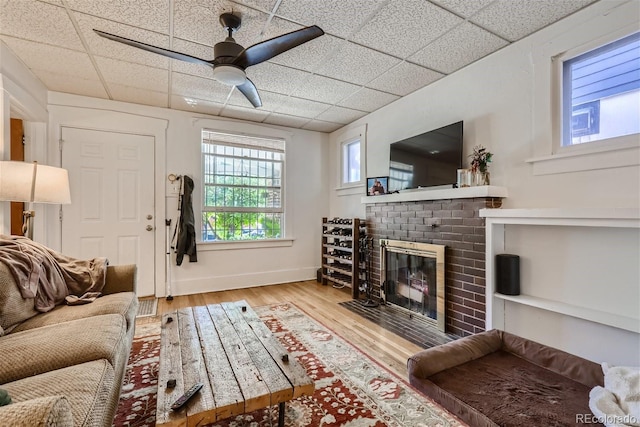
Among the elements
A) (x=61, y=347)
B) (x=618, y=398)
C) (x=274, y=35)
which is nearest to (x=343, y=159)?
(x=274, y=35)

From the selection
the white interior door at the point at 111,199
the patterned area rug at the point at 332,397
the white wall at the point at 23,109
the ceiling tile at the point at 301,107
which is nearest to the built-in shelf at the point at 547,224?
the patterned area rug at the point at 332,397

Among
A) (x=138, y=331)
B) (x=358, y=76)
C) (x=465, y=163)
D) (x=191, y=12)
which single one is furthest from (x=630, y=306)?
(x=138, y=331)

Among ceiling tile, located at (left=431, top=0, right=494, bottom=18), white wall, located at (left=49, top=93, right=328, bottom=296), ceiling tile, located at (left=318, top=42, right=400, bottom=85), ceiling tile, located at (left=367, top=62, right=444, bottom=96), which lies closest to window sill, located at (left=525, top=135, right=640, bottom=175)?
ceiling tile, located at (left=431, top=0, right=494, bottom=18)

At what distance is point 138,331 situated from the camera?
272 centimetres

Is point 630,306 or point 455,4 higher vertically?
point 455,4

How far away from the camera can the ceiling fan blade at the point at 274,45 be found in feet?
5.82

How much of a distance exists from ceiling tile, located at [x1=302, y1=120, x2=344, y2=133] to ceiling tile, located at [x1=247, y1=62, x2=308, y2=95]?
1.22m

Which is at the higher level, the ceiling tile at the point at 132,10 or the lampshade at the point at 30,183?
the ceiling tile at the point at 132,10

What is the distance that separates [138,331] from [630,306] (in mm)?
3780

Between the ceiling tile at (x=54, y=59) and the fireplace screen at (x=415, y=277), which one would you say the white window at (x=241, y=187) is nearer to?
the ceiling tile at (x=54, y=59)

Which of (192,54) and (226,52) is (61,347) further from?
(192,54)

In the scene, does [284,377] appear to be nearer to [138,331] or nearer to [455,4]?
[138,331]

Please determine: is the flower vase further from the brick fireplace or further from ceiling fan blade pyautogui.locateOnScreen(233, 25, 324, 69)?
ceiling fan blade pyautogui.locateOnScreen(233, 25, 324, 69)

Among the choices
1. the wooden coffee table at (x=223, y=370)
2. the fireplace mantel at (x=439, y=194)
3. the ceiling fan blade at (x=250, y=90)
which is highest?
the ceiling fan blade at (x=250, y=90)
